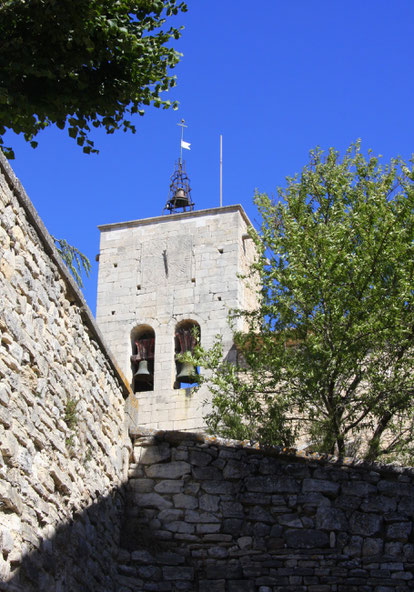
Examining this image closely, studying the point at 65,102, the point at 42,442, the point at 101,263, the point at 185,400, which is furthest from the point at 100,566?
the point at 101,263

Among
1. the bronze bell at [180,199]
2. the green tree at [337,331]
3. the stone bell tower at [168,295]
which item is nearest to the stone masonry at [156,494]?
the green tree at [337,331]

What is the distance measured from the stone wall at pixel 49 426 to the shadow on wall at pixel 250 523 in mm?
343

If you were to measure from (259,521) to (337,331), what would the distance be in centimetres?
458

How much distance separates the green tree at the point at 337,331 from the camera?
14.5 meters

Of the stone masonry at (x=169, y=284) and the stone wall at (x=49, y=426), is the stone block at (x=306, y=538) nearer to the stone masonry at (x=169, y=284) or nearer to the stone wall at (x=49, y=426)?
the stone wall at (x=49, y=426)

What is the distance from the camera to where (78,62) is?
916 centimetres

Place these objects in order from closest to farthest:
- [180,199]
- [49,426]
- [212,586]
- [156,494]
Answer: [49,426] → [212,586] → [156,494] → [180,199]

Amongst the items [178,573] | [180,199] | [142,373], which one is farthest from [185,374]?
[178,573]

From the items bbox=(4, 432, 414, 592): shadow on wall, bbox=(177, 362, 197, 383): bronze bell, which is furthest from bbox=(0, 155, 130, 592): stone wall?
bbox=(177, 362, 197, 383): bronze bell

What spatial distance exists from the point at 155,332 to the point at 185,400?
7.59 ft

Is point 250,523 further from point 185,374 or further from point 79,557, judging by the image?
point 185,374

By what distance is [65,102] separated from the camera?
923 cm

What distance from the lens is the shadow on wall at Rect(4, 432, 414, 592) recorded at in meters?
10.3

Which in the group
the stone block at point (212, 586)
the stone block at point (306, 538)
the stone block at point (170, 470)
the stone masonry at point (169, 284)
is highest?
the stone masonry at point (169, 284)
